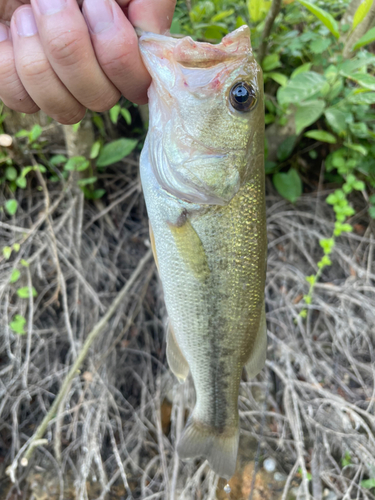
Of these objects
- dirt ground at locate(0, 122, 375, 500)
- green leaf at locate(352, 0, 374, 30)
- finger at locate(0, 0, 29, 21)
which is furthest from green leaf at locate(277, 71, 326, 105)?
finger at locate(0, 0, 29, 21)

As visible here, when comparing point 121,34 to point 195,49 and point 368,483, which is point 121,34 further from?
point 368,483

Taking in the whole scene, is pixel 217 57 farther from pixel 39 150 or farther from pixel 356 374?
pixel 356 374

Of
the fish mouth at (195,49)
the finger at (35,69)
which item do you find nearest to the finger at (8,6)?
the finger at (35,69)

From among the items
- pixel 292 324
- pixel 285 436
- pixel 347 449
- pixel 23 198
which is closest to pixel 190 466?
pixel 285 436

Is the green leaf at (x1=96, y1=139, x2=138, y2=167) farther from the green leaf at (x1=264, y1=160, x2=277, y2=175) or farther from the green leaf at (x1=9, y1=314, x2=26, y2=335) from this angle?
the green leaf at (x1=9, y1=314, x2=26, y2=335)

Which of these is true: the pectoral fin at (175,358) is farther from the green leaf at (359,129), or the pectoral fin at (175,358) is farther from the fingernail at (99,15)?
the green leaf at (359,129)

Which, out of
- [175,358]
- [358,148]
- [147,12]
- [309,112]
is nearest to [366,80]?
[309,112]
